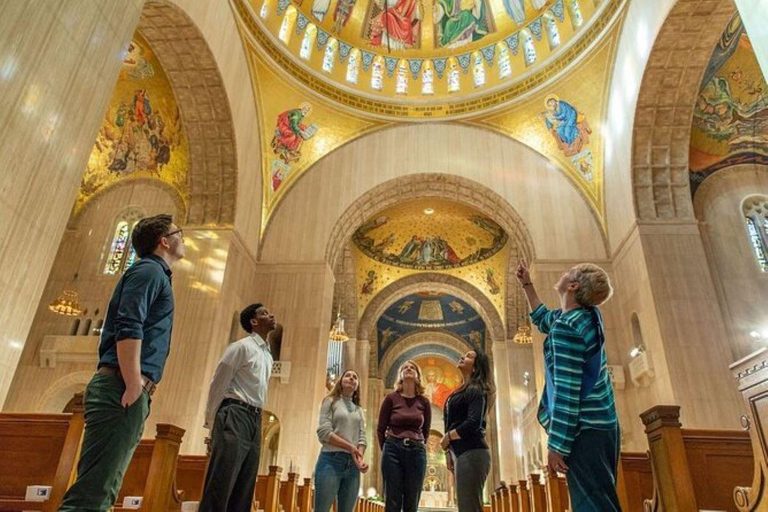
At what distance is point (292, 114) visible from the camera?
1446cm

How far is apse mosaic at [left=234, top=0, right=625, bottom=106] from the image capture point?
14242 millimetres

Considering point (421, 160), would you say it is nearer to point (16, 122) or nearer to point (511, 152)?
point (511, 152)

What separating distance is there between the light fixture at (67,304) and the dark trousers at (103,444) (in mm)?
11710

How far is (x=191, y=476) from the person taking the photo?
6.03 m

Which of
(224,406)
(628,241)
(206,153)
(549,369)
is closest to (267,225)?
(206,153)

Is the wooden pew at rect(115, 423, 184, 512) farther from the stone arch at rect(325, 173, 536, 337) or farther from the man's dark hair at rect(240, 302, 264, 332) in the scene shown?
the stone arch at rect(325, 173, 536, 337)

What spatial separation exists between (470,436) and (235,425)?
1705 mm

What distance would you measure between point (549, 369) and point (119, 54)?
21.1 feet

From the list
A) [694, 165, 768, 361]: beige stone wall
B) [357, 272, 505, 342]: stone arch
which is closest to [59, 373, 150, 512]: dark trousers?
[694, 165, 768, 361]: beige stone wall

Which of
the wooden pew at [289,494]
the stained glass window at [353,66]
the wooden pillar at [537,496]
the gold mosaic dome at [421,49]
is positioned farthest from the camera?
the stained glass window at [353,66]

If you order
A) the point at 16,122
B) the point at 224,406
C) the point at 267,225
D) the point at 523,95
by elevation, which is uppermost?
the point at 523,95

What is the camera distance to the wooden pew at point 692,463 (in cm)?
404

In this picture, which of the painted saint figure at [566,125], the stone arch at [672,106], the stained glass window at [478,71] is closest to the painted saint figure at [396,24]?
the stained glass window at [478,71]

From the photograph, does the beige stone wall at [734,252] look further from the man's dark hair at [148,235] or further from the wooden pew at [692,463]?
the man's dark hair at [148,235]
